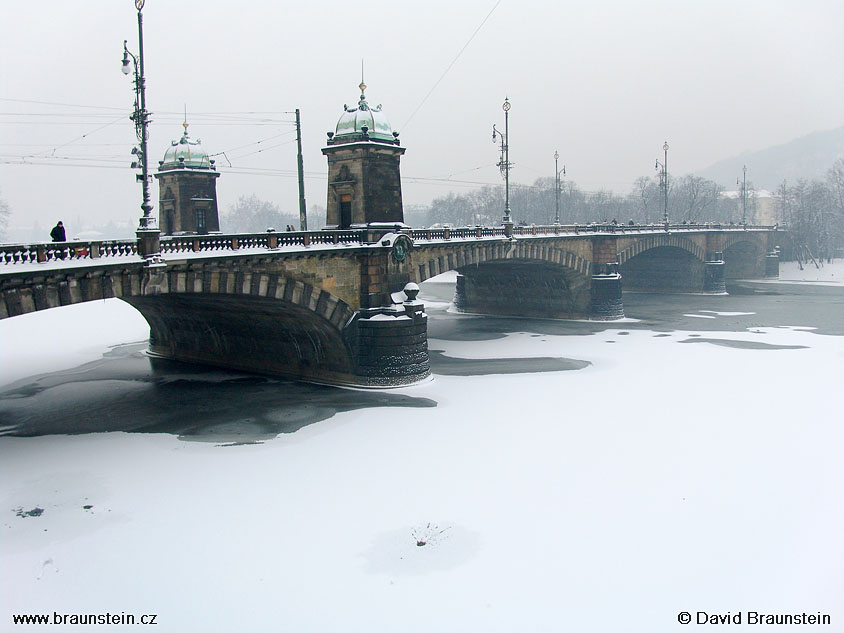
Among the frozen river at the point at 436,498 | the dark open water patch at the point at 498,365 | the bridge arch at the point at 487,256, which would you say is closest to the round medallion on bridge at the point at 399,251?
the bridge arch at the point at 487,256

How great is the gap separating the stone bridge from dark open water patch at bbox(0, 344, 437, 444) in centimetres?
166

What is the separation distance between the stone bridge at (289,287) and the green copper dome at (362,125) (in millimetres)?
4001

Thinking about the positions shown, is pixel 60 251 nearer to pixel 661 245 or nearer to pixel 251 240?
pixel 251 240

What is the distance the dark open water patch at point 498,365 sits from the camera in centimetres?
3222

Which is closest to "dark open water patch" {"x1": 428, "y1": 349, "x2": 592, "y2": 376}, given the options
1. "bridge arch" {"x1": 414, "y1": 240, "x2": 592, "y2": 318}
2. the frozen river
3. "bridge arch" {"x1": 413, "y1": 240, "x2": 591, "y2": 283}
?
the frozen river

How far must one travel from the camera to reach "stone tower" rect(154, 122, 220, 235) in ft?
118

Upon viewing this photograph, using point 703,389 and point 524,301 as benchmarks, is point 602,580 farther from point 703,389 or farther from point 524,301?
point 524,301

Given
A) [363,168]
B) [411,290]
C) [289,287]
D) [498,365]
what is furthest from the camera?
[498,365]

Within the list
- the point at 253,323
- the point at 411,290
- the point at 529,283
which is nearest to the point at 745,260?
the point at 529,283

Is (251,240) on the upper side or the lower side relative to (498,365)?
upper

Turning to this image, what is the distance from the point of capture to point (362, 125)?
3080 centimetres

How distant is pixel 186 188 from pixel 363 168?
11041 millimetres

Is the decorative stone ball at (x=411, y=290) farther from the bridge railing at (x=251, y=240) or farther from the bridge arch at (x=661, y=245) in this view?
the bridge arch at (x=661, y=245)

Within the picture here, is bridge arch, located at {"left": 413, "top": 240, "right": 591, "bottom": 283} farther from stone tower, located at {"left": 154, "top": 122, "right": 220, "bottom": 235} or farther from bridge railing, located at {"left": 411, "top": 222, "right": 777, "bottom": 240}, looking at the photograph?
stone tower, located at {"left": 154, "top": 122, "right": 220, "bottom": 235}
